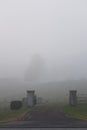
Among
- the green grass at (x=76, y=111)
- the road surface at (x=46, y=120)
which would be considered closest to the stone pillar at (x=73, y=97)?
the green grass at (x=76, y=111)

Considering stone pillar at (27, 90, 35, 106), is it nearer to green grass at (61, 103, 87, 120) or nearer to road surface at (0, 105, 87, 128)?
road surface at (0, 105, 87, 128)

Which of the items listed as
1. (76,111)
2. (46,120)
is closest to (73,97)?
(76,111)

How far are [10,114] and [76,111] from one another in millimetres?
5439

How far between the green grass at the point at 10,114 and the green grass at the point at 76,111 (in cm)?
320

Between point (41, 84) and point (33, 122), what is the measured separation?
18.4 ft

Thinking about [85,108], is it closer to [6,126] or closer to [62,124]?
[62,124]

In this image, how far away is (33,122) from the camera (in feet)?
89.9

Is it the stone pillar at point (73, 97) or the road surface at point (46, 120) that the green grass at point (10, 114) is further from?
the stone pillar at point (73, 97)

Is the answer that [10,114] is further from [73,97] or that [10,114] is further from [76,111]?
[73,97]

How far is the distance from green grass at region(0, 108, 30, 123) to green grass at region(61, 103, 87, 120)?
3204 millimetres

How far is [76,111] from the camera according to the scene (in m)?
27.9

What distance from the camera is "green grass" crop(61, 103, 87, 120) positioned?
2761 centimetres

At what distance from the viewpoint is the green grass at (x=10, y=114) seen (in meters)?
27.6

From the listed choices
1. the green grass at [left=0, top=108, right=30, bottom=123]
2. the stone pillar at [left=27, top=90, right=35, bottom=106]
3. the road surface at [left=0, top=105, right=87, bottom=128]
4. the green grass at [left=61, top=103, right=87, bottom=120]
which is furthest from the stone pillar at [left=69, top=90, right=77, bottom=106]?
the green grass at [left=0, top=108, right=30, bottom=123]
